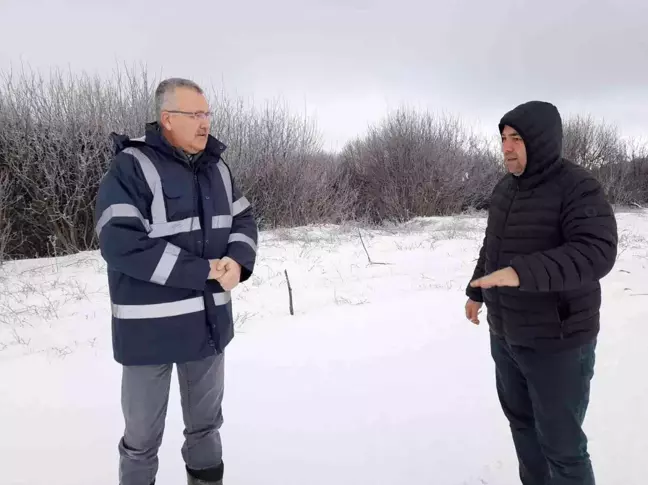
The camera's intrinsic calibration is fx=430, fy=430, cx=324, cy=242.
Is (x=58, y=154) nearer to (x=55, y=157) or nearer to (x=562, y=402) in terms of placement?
(x=55, y=157)

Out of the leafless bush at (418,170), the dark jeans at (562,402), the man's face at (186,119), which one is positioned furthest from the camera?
the leafless bush at (418,170)

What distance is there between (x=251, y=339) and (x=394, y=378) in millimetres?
1571

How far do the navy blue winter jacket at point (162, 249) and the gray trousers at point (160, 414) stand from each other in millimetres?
107

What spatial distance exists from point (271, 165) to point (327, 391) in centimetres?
1227

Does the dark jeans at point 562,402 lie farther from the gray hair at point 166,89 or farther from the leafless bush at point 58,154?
the leafless bush at point 58,154

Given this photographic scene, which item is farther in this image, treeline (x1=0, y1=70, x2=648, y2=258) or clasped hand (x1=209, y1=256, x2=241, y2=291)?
treeline (x1=0, y1=70, x2=648, y2=258)

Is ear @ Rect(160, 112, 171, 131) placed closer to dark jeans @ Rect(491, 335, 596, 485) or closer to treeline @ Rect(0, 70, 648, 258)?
dark jeans @ Rect(491, 335, 596, 485)

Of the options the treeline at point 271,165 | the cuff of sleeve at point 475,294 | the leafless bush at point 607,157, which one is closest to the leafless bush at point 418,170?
the treeline at point 271,165

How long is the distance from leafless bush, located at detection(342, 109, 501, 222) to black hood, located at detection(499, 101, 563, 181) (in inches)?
630

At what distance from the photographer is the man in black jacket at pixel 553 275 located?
1.53m

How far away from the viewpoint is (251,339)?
4410 mm

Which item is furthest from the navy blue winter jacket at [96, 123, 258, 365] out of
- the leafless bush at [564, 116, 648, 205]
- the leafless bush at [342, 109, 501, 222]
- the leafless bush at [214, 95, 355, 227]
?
the leafless bush at [564, 116, 648, 205]

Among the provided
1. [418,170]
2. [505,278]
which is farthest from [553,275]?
[418,170]

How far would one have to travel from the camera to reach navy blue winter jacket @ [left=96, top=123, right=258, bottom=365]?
65.1 inches
